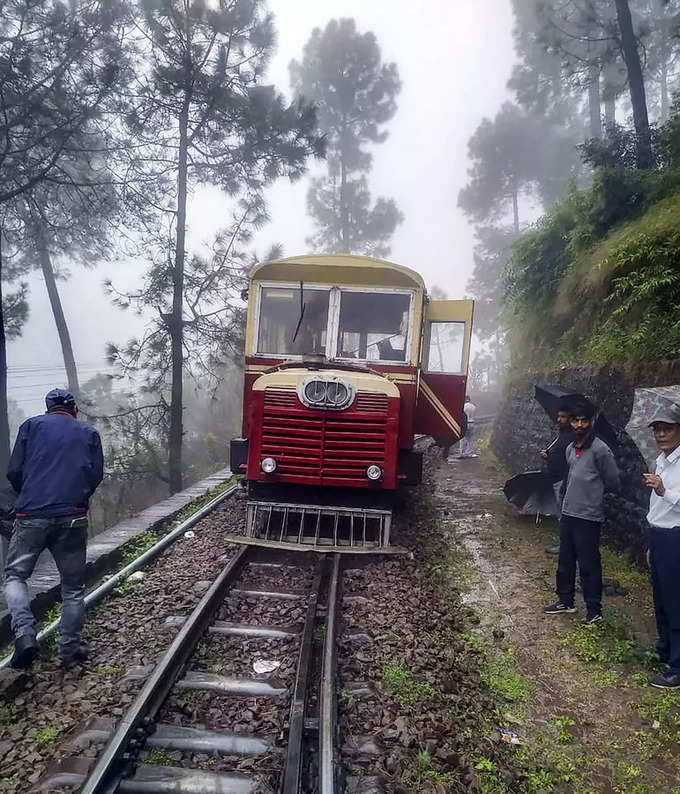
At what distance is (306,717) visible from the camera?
3146 mm

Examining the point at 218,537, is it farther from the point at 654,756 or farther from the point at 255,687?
the point at 654,756

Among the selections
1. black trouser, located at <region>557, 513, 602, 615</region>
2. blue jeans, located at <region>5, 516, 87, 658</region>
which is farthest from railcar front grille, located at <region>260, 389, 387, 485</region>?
blue jeans, located at <region>5, 516, 87, 658</region>

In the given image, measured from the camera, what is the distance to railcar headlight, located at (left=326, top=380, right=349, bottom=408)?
572cm

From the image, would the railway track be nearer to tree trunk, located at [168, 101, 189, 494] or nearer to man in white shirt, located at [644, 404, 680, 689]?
man in white shirt, located at [644, 404, 680, 689]

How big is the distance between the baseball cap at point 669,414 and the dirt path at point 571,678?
1.81 metres

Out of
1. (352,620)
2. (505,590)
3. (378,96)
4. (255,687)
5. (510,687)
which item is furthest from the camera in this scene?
(378,96)

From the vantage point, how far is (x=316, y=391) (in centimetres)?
573

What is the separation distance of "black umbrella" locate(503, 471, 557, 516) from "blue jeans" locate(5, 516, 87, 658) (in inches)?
219

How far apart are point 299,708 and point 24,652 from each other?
6.35 feet

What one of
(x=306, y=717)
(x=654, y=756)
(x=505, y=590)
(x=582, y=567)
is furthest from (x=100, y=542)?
(x=654, y=756)

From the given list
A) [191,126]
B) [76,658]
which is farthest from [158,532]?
[191,126]

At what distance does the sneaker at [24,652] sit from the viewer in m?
3.60

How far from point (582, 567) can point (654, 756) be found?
159 centimetres

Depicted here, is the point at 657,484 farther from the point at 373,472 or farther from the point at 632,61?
the point at 632,61
